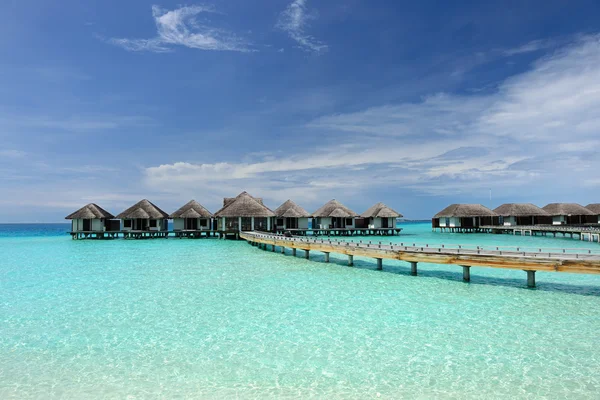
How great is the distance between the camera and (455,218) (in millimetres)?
61219

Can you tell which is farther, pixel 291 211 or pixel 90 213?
pixel 291 211

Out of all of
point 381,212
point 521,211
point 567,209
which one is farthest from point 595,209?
point 381,212

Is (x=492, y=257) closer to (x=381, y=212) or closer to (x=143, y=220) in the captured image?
(x=381, y=212)

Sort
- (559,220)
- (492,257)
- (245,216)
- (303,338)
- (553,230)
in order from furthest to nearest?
1. (559,220)
2. (553,230)
3. (245,216)
4. (492,257)
5. (303,338)

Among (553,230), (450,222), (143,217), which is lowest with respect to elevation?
(553,230)

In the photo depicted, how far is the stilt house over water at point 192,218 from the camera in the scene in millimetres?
48656

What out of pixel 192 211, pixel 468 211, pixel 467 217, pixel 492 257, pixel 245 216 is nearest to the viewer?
pixel 492 257

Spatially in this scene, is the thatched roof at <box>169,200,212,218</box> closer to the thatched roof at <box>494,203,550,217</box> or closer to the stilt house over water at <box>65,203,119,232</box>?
the stilt house over water at <box>65,203,119,232</box>

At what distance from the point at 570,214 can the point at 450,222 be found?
1693cm

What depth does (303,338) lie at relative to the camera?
923 centimetres

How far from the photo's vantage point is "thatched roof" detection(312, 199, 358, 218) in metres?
51.5

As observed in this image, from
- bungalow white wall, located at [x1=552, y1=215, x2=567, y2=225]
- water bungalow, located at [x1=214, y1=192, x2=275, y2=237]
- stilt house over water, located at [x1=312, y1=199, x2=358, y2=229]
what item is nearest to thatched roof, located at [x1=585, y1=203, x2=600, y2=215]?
bungalow white wall, located at [x1=552, y1=215, x2=567, y2=225]

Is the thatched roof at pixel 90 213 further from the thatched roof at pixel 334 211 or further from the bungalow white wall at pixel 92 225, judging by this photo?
the thatched roof at pixel 334 211

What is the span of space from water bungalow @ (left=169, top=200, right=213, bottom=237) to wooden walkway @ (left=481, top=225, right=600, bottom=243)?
41.1m
